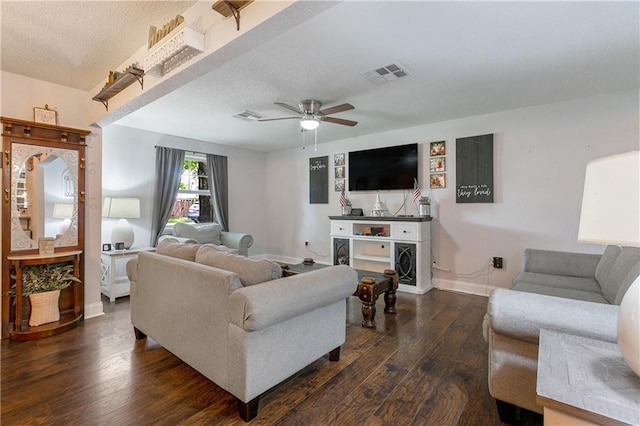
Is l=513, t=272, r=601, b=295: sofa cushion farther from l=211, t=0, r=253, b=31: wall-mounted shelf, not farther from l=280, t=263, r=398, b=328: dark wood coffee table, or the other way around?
l=211, t=0, r=253, b=31: wall-mounted shelf

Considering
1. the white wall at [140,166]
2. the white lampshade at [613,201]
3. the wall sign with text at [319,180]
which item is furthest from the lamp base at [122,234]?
the white lampshade at [613,201]

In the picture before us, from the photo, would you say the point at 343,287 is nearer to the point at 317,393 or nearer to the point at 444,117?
the point at 317,393

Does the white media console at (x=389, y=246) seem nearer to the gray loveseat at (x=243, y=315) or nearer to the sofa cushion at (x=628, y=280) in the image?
the gray loveseat at (x=243, y=315)

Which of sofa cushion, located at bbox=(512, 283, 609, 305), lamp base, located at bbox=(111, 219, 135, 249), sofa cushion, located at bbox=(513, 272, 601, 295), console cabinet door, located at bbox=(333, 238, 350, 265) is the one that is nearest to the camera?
sofa cushion, located at bbox=(512, 283, 609, 305)

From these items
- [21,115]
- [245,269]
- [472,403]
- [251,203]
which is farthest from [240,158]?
[472,403]

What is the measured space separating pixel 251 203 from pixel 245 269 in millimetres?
4576

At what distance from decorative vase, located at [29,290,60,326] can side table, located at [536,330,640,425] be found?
3.64m

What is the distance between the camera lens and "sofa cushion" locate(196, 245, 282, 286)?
5.80ft

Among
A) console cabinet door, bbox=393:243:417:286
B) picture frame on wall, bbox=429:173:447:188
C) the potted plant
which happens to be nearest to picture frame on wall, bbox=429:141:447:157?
picture frame on wall, bbox=429:173:447:188

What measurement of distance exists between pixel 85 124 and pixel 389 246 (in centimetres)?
398

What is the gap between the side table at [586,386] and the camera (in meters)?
0.83

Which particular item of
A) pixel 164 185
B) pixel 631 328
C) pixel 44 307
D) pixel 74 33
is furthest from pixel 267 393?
pixel 164 185

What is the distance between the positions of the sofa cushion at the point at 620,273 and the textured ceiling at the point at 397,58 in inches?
58.6

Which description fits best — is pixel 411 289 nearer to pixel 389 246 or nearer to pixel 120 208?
pixel 389 246
